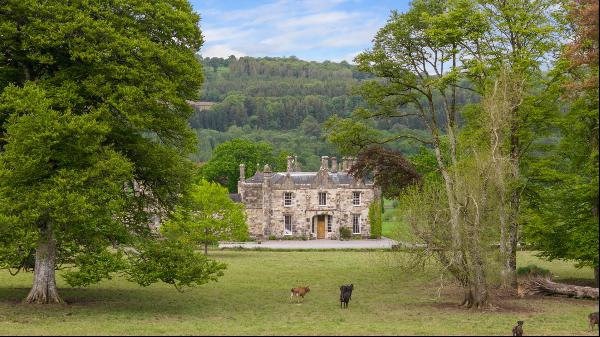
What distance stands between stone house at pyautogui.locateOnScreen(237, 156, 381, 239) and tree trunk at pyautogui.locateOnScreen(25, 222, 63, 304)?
158 feet

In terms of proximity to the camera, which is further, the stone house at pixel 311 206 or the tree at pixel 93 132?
the stone house at pixel 311 206

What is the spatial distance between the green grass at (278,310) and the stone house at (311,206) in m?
35.4

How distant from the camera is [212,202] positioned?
172 feet

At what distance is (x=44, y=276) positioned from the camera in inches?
958

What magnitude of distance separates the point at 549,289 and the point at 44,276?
19.3 m

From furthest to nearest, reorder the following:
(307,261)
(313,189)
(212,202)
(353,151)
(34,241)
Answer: (313,189) < (212,202) < (307,261) < (353,151) < (34,241)

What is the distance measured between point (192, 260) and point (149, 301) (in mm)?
4070

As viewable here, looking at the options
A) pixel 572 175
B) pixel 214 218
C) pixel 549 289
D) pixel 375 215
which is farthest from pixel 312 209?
pixel 572 175

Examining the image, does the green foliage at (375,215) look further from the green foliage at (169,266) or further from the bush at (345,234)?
the green foliage at (169,266)

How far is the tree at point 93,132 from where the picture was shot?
2152 centimetres

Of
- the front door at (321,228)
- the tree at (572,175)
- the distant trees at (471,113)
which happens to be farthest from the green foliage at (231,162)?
the tree at (572,175)

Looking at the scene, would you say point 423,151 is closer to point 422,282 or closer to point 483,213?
point 422,282

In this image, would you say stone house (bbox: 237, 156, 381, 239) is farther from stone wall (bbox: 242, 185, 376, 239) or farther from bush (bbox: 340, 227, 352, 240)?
bush (bbox: 340, 227, 352, 240)

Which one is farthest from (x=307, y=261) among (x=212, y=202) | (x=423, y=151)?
(x=423, y=151)
